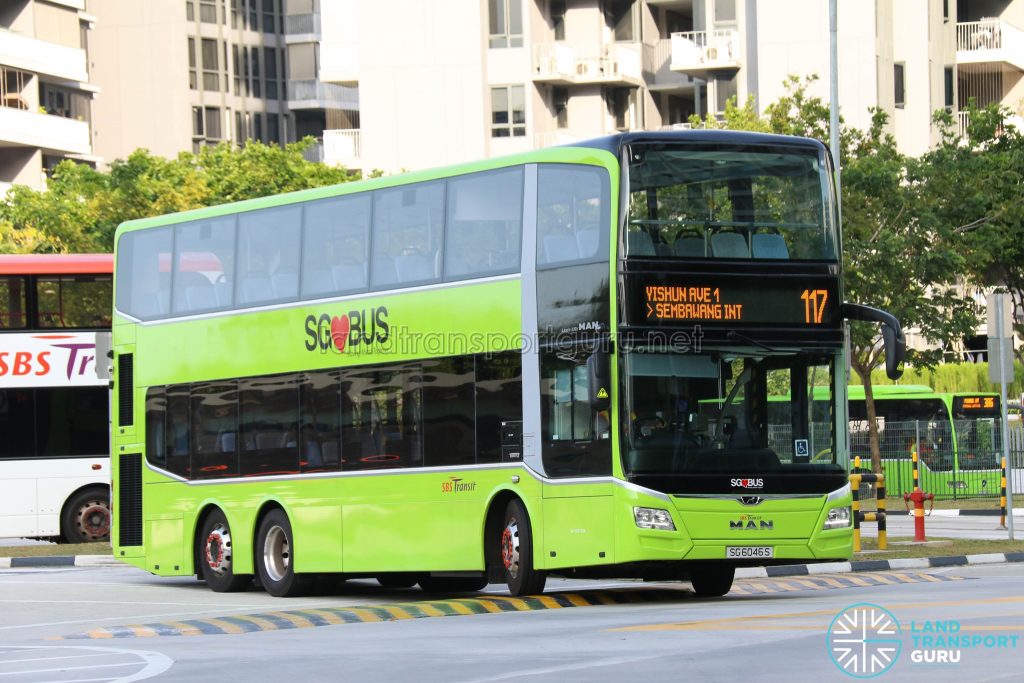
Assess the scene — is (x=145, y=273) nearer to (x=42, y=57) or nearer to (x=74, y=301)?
(x=74, y=301)

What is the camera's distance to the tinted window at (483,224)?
1895 cm

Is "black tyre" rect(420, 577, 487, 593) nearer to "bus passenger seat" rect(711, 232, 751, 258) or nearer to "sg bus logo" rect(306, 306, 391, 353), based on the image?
"sg bus logo" rect(306, 306, 391, 353)

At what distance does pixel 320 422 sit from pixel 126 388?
4406mm

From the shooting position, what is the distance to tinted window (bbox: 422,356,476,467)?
1955cm

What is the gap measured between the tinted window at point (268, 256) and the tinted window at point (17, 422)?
10867 millimetres

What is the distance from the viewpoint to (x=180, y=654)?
1459 centimetres

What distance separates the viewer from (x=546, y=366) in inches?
733

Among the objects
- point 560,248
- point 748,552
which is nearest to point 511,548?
point 748,552

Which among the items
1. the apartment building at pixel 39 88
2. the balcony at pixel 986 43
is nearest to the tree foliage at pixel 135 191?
the apartment building at pixel 39 88

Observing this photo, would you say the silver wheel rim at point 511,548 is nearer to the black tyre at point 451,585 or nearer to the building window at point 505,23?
the black tyre at point 451,585

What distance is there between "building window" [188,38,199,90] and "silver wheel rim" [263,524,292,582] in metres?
74.3

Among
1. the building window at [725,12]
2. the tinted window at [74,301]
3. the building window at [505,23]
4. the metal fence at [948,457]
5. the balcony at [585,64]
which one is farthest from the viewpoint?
the building window at [725,12]

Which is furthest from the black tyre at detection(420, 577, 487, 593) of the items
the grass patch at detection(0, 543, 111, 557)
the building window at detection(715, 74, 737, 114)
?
the building window at detection(715, 74, 737, 114)

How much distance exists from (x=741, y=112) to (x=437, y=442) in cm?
3551
